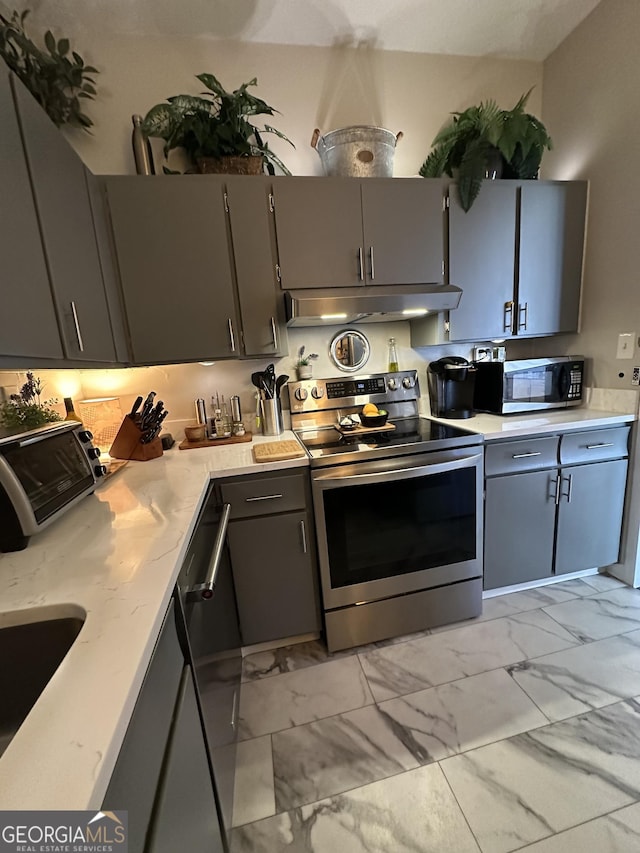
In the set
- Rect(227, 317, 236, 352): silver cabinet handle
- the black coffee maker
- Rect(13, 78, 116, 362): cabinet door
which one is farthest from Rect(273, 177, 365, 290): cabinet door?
Rect(13, 78, 116, 362): cabinet door

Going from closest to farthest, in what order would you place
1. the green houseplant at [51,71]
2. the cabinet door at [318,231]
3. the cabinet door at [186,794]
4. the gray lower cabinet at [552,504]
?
the cabinet door at [186,794] < the green houseplant at [51,71] < the cabinet door at [318,231] < the gray lower cabinet at [552,504]

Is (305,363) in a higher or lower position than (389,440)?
higher

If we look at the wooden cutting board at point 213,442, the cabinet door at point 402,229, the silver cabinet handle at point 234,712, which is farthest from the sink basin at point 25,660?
the cabinet door at point 402,229

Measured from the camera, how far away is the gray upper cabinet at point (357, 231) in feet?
5.77

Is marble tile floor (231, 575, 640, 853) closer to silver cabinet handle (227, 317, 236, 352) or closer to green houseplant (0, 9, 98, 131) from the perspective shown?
silver cabinet handle (227, 317, 236, 352)

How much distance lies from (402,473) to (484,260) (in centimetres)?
130

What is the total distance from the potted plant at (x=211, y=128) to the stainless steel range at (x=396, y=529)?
1.39m

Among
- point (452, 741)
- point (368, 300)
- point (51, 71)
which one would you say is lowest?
point (452, 741)

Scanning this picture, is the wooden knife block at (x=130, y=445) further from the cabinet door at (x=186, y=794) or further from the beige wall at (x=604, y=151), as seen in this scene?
the beige wall at (x=604, y=151)

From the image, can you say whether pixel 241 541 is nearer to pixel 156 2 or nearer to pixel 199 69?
pixel 199 69

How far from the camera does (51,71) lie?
1628 mm

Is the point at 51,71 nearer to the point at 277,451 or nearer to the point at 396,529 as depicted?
the point at 277,451

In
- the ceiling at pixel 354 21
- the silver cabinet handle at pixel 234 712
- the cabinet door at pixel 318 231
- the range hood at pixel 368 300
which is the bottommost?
the silver cabinet handle at pixel 234 712

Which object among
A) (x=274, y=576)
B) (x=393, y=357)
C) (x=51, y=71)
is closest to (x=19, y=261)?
(x=51, y=71)
